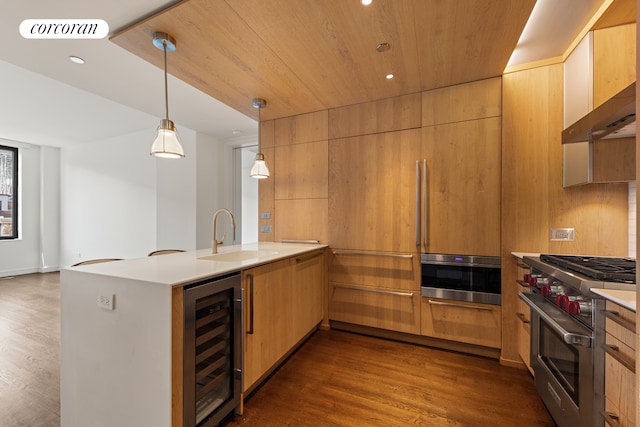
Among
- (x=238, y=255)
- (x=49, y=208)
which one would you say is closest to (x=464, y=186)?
(x=238, y=255)

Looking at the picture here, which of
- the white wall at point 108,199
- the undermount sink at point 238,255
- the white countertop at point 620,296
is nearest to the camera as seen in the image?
the white countertop at point 620,296

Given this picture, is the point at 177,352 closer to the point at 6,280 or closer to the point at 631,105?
the point at 631,105

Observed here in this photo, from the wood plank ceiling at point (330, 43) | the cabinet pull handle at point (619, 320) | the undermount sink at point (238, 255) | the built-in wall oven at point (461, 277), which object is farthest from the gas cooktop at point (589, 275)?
the undermount sink at point (238, 255)

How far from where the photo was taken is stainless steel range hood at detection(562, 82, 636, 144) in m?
1.12

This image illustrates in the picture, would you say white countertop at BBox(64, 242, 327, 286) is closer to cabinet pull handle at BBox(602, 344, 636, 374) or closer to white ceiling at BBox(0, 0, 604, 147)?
white ceiling at BBox(0, 0, 604, 147)

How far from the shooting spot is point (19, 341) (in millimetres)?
2496

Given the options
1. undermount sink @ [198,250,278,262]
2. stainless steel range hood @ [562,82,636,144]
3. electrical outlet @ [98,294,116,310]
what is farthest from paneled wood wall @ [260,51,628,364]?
electrical outlet @ [98,294,116,310]

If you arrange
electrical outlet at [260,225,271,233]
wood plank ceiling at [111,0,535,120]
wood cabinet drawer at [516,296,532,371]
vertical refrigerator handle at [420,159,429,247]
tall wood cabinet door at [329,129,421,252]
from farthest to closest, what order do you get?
electrical outlet at [260,225,271,233], tall wood cabinet door at [329,129,421,252], vertical refrigerator handle at [420,159,429,247], wood cabinet drawer at [516,296,532,371], wood plank ceiling at [111,0,535,120]

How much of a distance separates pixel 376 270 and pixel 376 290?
193mm

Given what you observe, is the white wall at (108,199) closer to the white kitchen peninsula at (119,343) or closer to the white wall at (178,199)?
the white wall at (178,199)

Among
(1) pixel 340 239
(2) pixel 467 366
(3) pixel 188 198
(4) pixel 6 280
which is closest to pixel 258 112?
(1) pixel 340 239

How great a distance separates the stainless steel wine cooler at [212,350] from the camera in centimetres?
122

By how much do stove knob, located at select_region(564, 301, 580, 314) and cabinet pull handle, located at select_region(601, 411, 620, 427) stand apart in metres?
0.38

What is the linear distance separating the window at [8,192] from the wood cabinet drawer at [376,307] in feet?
22.8
